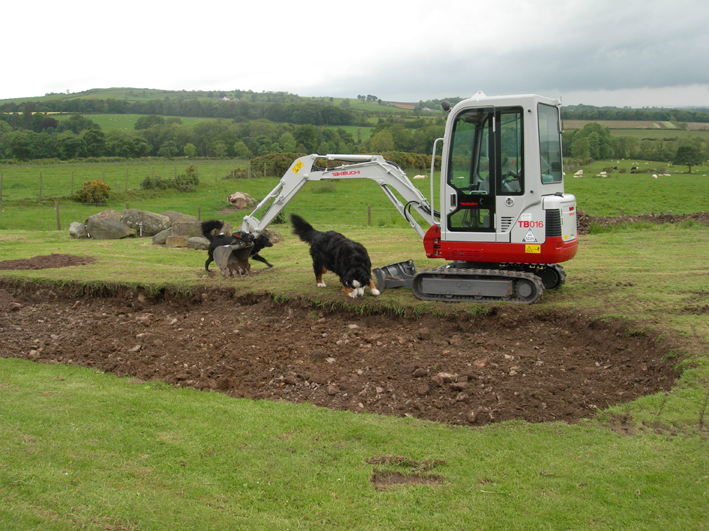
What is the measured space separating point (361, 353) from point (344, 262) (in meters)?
2.29

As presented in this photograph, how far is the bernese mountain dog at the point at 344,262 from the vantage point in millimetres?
9508

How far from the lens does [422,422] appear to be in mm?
5734

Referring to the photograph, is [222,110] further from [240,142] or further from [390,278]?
[390,278]

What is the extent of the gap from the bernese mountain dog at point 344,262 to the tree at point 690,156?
5427cm

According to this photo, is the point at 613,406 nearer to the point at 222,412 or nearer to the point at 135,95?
the point at 222,412

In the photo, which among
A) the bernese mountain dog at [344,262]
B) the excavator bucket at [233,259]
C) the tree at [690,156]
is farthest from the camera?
the tree at [690,156]

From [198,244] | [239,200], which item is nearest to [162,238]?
[198,244]

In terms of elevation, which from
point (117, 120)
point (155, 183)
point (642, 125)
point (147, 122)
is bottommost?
point (155, 183)

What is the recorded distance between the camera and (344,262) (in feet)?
31.8

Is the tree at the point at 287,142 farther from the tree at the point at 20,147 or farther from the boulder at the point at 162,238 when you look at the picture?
the boulder at the point at 162,238

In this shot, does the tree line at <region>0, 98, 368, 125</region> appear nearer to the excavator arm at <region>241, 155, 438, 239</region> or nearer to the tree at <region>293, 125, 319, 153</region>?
the tree at <region>293, 125, 319, 153</region>

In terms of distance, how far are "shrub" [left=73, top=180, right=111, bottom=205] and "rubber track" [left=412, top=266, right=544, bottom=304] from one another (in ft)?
80.8

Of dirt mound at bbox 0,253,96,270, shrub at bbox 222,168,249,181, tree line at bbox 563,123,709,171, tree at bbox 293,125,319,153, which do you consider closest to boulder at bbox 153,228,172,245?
dirt mound at bbox 0,253,96,270

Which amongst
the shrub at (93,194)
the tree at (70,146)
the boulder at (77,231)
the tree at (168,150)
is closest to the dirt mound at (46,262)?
the boulder at (77,231)
